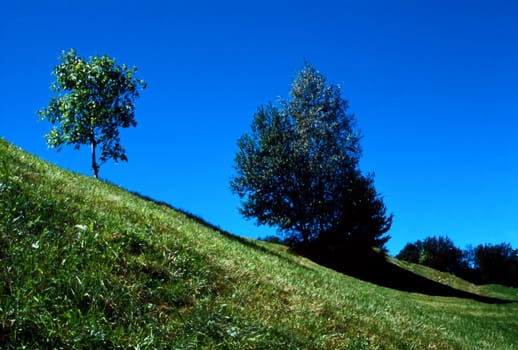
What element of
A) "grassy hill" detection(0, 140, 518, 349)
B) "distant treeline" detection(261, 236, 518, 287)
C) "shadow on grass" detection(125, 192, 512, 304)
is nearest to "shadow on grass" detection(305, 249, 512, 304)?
"shadow on grass" detection(125, 192, 512, 304)

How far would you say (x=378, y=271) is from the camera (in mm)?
42750

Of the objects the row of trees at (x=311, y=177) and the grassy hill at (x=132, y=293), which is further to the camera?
the row of trees at (x=311, y=177)

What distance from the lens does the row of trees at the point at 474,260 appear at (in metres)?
63.3

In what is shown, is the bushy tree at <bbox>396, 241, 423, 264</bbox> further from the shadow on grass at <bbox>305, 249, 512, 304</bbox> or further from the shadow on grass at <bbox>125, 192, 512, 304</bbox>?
the shadow on grass at <bbox>125, 192, 512, 304</bbox>

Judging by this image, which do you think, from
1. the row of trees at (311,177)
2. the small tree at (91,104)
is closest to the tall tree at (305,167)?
the row of trees at (311,177)

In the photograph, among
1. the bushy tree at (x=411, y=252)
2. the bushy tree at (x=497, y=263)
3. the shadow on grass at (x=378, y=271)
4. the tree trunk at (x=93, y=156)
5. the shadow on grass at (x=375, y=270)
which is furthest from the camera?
the bushy tree at (x=411, y=252)

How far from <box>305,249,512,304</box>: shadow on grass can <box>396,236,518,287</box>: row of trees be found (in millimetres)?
22523

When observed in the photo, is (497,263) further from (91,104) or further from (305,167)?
(91,104)

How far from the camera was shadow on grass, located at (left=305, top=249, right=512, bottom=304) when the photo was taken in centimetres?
3778

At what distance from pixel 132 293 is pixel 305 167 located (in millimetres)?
37320

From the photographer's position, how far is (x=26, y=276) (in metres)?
5.48

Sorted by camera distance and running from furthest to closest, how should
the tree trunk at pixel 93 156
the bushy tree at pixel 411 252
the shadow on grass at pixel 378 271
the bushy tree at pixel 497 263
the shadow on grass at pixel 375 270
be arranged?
the bushy tree at pixel 411 252, the bushy tree at pixel 497 263, the shadow on grass at pixel 375 270, the shadow on grass at pixel 378 271, the tree trunk at pixel 93 156

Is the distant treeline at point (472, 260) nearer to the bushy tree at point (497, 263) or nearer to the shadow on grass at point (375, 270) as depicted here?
the bushy tree at point (497, 263)

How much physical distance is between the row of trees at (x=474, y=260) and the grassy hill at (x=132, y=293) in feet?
203
